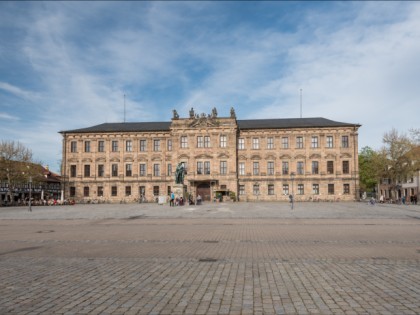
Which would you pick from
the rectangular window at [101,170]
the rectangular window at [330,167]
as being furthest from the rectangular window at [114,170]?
the rectangular window at [330,167]

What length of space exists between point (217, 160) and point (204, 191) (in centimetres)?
545

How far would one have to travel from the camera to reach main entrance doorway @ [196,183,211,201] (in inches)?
2339

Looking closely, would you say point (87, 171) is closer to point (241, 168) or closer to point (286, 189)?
point (241, 168)

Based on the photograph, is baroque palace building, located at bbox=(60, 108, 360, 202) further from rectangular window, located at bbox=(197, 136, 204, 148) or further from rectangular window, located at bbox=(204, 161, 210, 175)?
rectangular window, located at bbox=(204, 161, 210, 175)

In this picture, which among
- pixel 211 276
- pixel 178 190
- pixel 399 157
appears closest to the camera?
pixel 211 276

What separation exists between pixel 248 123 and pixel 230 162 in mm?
9745

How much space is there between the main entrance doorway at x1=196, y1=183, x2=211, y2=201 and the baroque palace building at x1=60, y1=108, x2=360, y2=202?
162 mm

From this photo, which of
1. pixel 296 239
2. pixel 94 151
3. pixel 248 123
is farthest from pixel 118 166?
pixel 296 239

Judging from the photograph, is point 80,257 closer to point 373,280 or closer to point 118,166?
point 373,280

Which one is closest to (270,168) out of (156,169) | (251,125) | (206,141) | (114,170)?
(251,125)

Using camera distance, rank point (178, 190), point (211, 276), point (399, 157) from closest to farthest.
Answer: point (211, 276), point (178, 190), point (399, 157)

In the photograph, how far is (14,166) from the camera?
5744 cm

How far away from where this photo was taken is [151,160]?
207 ft

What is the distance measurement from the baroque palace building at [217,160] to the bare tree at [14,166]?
244 inches
